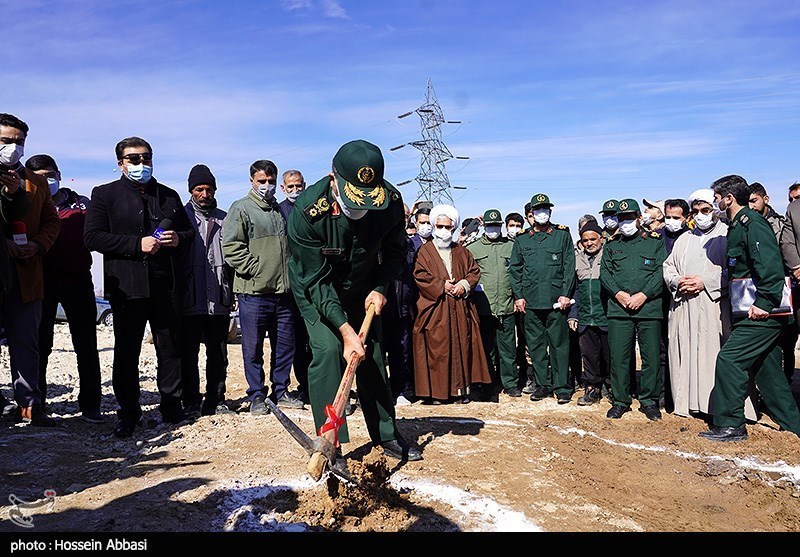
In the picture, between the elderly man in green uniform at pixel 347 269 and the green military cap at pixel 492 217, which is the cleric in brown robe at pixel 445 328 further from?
the elderly man in green uniform at pixel 347 269

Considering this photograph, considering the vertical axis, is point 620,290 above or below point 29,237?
below

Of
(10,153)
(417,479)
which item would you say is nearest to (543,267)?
(417,479)

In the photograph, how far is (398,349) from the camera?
8359mm

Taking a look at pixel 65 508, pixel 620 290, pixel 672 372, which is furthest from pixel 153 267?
pixel 672 372

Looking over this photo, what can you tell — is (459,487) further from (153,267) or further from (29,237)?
(29,237)

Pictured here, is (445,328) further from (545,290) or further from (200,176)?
(200,176)

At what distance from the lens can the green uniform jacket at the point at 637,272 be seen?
7.50 m

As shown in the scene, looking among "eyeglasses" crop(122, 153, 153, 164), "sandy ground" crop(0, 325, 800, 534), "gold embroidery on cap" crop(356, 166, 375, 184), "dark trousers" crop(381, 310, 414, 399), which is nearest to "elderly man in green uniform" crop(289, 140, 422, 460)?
"gold embroidery on cap" crop(356, 166, 375, 184)

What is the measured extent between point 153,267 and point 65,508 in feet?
7.85

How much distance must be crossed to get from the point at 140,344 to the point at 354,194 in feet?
9.31

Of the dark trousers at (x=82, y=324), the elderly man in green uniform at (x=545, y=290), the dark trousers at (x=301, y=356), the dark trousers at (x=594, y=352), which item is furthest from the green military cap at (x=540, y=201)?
the dark trousers at (x=82, y=324)

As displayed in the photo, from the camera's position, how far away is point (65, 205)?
6789 millimetres

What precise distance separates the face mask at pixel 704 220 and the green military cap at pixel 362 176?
4160 mm

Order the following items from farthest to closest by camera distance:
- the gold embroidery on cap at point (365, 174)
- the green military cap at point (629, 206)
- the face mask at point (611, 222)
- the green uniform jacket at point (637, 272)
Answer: the face mask at point (611, 222) → the green military cap at point (629, 206) → the green uniform jacket at point (637, 272) → the gold embroidery on cap at point (365, 174)
